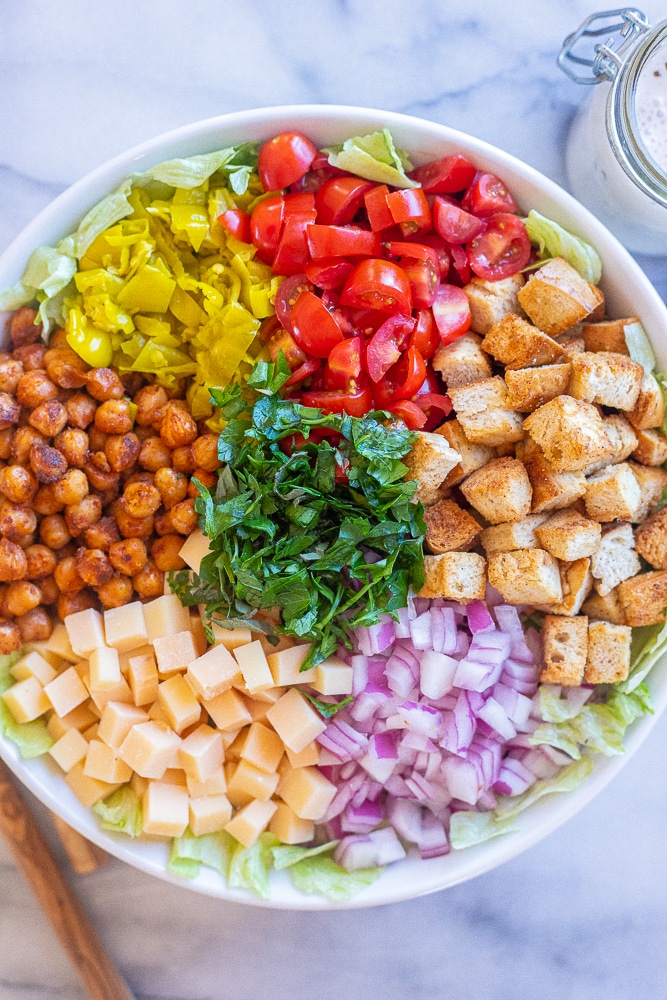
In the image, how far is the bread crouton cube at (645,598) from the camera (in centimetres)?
235

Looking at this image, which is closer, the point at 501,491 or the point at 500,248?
the point at 501,491

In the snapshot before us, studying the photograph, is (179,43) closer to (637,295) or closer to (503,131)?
(503,131)

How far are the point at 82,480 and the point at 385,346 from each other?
3.22 feet

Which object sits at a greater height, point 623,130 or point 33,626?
point 623,130

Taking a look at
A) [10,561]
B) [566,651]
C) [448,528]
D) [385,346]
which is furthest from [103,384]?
[566,651]

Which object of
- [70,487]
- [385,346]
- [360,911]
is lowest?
[360,911]

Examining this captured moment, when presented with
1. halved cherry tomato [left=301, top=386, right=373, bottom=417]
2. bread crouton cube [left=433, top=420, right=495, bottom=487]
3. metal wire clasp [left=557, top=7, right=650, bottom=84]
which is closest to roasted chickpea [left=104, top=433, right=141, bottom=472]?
halved cherry tomato [left=301, top=386, right=373, bottom=417]

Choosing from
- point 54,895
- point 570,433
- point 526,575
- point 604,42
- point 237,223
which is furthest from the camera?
point 604,42

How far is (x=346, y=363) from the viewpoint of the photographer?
2.28 m

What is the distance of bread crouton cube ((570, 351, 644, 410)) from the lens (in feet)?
7.39

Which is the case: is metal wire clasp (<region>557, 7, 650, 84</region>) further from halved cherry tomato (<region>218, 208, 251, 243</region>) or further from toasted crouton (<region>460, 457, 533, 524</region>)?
toasted crouton (<region>460, 457, 533, 524</region>)

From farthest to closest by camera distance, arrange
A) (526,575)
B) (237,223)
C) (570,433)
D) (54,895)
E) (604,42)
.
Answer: (604,42)
(54,895)
(237,223)
(526,575)
(570,433)

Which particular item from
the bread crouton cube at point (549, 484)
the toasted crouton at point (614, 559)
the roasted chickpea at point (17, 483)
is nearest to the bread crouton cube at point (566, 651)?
the toasted crouton at point (614, 559)

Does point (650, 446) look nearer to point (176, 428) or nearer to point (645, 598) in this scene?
point (645, 598)
